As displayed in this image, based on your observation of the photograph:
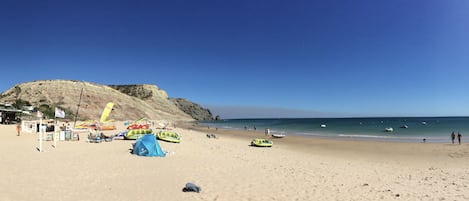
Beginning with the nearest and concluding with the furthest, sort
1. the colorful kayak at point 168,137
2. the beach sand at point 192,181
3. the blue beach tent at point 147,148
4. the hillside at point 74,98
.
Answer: the beach sand at point 192,181 → the blue beach tent at point 147,148 → the colorful kayak at point 168,137 → the hillside at point 74,98

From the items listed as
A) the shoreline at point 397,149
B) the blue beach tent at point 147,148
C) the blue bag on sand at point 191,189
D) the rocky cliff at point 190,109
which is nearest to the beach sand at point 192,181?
the blue bag on sand at point 191,189

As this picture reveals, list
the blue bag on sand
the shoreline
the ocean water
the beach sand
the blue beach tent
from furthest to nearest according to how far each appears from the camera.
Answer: the ocean water → the shoreline → the blue beach tent → the blue bag on sand → the beach sand

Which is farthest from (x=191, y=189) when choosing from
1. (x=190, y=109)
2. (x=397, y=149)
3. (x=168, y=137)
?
(x=190, y=109)

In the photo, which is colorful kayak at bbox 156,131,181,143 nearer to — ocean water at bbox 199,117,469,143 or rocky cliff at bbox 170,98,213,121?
ocean water at bbox 199,117,469,143

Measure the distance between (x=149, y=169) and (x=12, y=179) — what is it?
4.78 metres

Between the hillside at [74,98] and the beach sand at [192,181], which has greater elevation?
the hillside at [74,98]

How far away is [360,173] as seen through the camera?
46.4 feet

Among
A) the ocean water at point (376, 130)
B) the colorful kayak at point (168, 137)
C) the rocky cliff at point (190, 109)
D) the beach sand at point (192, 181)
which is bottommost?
the ocean water at point (376, 130)

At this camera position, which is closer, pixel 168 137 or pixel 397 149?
pixel 168 137

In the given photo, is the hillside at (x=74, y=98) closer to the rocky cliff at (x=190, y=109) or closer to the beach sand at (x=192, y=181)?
the rocky cliff at (x=190, y=109)

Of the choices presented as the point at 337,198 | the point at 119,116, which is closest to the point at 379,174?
the point at 337,198

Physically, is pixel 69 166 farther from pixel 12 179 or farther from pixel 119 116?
pixel 119 116

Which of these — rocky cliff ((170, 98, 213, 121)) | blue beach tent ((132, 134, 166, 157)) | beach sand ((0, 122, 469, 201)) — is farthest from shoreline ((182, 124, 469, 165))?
rocky cliff ((170, 98, 213, 121))

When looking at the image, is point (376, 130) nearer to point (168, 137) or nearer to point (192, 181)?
point (168, 137)
